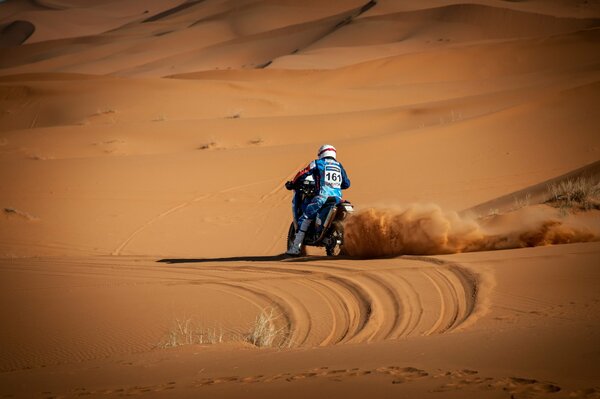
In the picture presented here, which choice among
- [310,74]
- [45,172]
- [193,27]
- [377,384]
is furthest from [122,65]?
[377,384]

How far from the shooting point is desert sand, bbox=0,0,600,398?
13.9 ft

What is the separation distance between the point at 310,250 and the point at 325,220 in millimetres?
3249

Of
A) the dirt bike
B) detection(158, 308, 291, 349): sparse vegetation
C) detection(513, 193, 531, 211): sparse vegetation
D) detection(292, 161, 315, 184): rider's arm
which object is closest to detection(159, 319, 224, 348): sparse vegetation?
detection(158, 308, 291, 349): sparse vegetation

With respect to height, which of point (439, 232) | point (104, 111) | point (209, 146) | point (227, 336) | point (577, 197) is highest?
point (104, 111)

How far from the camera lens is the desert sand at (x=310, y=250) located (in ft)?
13.9

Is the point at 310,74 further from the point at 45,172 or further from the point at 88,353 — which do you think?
the point at 88,353

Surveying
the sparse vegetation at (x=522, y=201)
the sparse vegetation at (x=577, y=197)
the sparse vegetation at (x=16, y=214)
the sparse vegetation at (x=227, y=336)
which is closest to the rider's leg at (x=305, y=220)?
the sparse vegetation at (x=227, y=336)

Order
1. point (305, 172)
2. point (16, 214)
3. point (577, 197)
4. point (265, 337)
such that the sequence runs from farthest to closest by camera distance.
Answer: point (16, 214) → point (577, 197) → point (305, 172) → point (265, 337)

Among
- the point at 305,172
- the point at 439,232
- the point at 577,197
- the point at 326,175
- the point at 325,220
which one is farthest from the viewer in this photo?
the point at 577,197

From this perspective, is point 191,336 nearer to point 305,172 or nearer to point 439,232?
point 439,232

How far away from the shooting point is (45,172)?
19594 mm

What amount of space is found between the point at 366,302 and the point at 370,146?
14609mm

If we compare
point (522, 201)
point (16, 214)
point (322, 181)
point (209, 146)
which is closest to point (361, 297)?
point (322, 181)

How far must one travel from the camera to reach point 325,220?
386 inches
